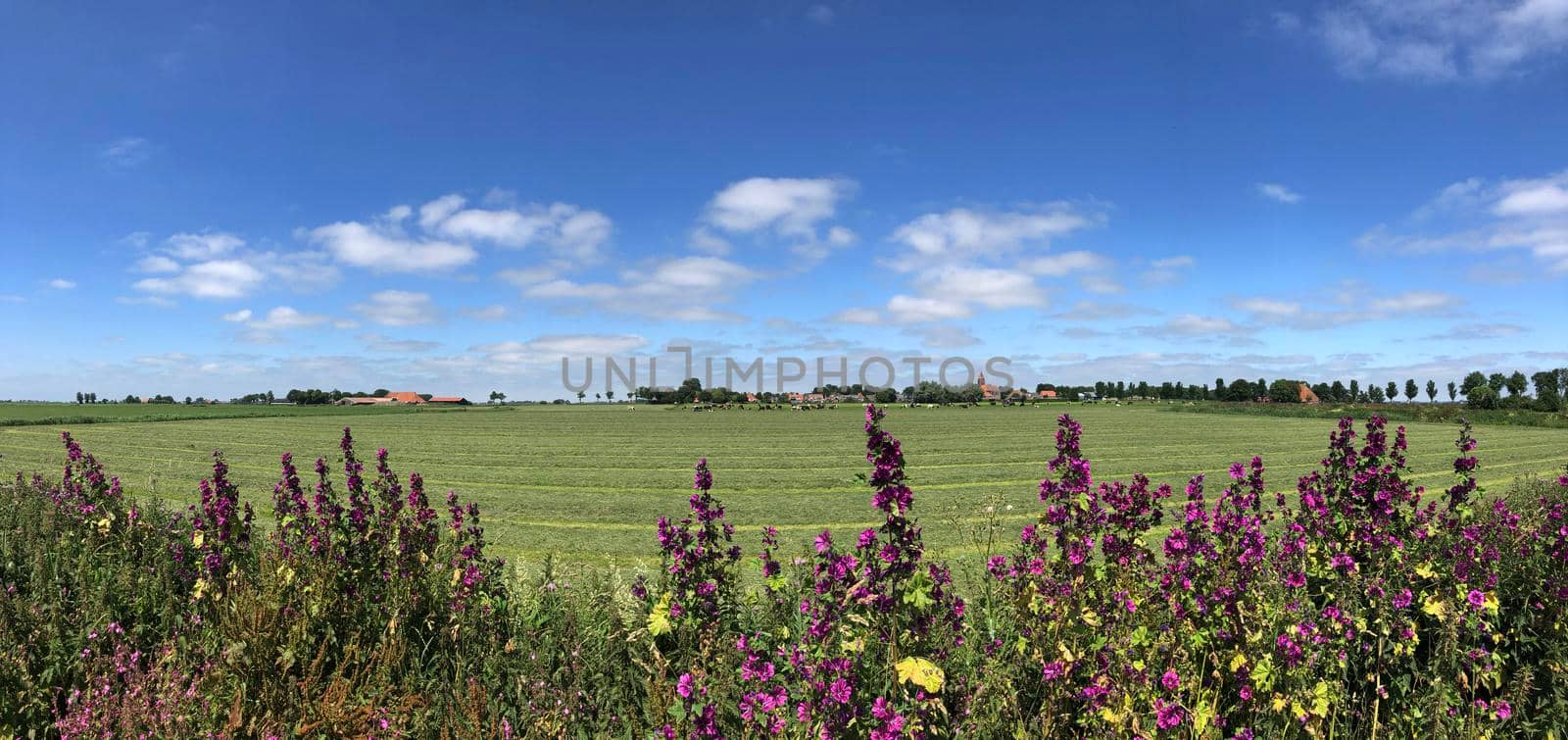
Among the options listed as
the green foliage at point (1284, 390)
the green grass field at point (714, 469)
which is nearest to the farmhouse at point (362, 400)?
the green grass field at point (714, 469)

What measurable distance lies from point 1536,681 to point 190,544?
1014 centimetres

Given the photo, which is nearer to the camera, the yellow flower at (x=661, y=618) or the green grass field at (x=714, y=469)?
the yellow flower at (x=661, y=618)

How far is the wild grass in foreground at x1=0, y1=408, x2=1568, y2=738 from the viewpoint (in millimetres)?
2955

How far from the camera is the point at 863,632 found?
2.98m

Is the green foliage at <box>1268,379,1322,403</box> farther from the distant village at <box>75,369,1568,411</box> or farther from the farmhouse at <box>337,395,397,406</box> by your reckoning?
the farmhouse at <box>337,395,397,406</box>

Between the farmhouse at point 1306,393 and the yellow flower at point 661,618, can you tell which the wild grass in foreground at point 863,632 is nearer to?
the yellow flower at point 661,618

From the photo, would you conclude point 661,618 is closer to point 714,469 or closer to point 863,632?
point 863,632

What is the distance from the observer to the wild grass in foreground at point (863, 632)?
116 inches

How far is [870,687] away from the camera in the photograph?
133 inches

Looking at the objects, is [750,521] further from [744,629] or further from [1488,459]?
[1488,459]

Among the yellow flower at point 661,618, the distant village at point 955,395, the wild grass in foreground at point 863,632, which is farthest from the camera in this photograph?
the distant village at point 955,395

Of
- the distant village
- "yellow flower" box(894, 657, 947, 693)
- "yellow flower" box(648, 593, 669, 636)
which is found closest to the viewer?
"yellow flower" box(894, 657, 947, 693)

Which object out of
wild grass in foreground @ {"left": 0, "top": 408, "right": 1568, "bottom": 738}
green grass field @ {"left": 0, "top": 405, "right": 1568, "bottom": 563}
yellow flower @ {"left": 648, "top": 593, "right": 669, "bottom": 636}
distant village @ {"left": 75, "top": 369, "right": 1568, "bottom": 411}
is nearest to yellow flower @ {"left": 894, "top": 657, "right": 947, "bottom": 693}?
wild grass in foreground @ {"left": 0, "top": 408, "right": 1568, "bottom": 738}

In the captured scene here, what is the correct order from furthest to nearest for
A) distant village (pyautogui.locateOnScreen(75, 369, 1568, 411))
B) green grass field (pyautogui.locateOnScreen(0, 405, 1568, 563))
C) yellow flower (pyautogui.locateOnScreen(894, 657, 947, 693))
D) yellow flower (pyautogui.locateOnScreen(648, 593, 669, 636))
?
distant village (pyautogui.locateOnScreen(75, 369, 1568, 411)), green grass field (pyautogui.locateOnScreen(0, 405, 1568, 563)), yellow flower (pyautogui.locateOnScreen(648, 593, 669, 636)), yellow flower (pyautogui.locateOnScreen(894, 657, 947, 693))
